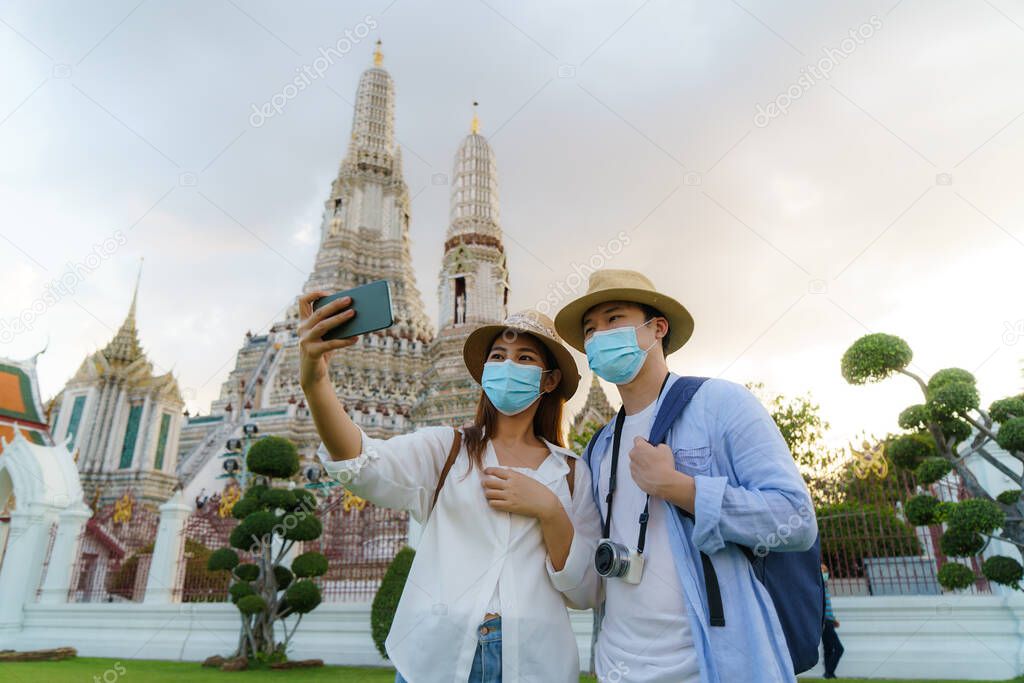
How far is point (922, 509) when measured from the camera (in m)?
5.82

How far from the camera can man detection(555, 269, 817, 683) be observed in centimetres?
156

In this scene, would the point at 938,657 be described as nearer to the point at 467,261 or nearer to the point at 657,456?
the point at 657,456

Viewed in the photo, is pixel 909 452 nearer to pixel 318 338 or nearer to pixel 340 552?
pixel 318 338

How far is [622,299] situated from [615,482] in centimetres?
63

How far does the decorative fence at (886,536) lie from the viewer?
7414 millimetres

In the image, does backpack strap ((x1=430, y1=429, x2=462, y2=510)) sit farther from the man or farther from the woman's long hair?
the man

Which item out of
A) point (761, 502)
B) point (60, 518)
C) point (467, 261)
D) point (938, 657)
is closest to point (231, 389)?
point (467, 261)

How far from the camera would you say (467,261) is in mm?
32094

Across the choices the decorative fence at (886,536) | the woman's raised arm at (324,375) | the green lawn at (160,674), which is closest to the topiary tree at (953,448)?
the decorative fence at (886,536)

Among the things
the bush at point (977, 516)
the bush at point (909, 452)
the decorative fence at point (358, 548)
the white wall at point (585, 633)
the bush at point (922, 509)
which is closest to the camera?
the bush at point (977, 516)

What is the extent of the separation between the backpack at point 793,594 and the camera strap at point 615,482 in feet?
0.36

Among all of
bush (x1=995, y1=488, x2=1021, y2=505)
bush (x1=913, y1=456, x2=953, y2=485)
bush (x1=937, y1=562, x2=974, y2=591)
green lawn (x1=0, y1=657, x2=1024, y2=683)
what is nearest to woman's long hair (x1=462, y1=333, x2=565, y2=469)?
bush (x1=913, y1=456, x2=953, y2=485)

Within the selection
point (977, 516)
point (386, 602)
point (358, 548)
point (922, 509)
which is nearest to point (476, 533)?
point (977, 516)

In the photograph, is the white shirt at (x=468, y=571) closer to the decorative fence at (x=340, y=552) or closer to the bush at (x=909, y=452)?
the bush at (x=909, y=452)
